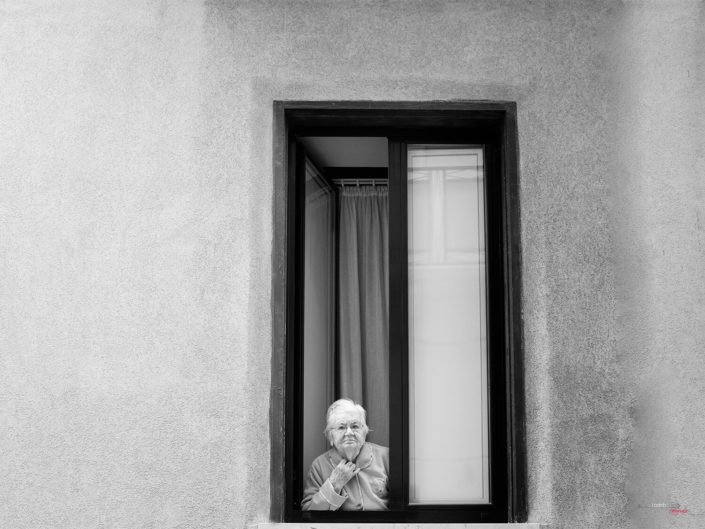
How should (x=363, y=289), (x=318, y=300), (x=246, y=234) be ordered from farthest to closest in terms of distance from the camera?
(x=363, y=289) < (x=318, y=300) < (x=246, y=234)

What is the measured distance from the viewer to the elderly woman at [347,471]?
11.9 feet

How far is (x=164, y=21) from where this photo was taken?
365 cm

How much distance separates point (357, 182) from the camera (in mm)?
5863

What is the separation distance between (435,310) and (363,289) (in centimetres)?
236

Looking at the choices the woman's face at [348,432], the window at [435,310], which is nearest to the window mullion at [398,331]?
the window at [435,310]

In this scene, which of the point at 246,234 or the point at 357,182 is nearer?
the point at 246,234

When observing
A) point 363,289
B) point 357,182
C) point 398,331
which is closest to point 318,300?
point 363,289

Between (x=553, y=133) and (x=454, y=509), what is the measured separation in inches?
73.4

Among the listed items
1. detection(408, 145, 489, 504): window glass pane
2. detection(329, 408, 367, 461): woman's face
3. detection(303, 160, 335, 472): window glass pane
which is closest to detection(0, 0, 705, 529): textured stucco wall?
detection(408, 145, 489, 504): window glass pane

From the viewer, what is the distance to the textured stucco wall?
336 cm

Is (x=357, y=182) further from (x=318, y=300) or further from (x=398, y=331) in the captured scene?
(x=398, y=331)

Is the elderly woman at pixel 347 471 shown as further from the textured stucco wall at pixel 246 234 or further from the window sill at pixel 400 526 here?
the textured stucco wall at pixel 246 234

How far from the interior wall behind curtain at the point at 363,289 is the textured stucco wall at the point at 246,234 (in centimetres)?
235

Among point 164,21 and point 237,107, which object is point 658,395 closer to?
point 237,107
